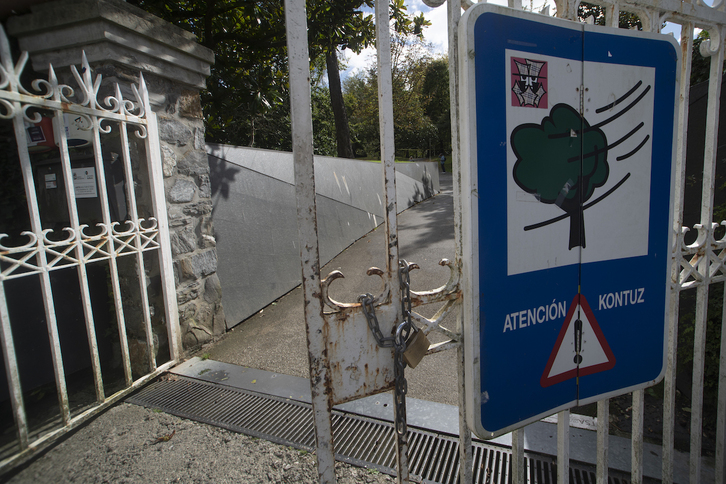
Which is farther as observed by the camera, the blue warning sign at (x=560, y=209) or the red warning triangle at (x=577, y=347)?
the red warning triangle at (x=577, y=347)

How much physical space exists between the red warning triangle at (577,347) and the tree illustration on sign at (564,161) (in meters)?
0.27

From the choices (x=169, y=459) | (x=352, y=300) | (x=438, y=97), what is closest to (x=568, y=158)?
(x=169, y=459)

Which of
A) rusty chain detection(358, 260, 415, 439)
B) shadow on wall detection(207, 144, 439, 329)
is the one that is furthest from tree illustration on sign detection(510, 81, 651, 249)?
shadow on wall detection(207, 144, 439, 329)

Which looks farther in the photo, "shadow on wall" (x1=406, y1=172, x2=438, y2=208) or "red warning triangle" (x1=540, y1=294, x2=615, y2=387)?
"shadow on wall" (x1=406, y1=172, x2=438, y2=208)

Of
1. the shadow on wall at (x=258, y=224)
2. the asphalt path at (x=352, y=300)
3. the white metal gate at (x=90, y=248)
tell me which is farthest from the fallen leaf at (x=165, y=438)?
the shadow on wall at (x=258, y=224)

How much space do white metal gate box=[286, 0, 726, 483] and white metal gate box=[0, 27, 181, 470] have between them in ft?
6.87

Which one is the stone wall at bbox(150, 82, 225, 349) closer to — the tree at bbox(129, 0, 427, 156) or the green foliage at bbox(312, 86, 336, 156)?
the tree at bbox(129, 0, 427, 156)

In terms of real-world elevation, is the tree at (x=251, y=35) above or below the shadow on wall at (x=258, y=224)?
above

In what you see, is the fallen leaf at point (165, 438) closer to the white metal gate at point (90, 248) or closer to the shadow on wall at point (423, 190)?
the white metal gate at point (90, 248)

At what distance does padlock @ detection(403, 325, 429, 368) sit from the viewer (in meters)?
1.20

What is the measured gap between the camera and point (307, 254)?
1098 millimetres

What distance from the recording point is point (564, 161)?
1.29 metres

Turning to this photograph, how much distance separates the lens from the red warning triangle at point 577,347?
1.38 m

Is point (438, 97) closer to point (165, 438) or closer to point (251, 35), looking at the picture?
point (251, 35)
